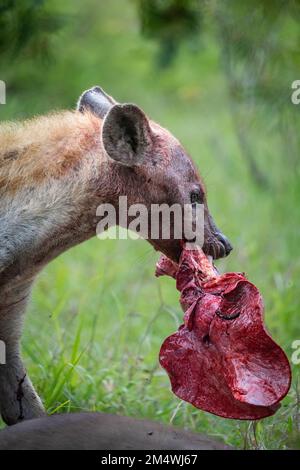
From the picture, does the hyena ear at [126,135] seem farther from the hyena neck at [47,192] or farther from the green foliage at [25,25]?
the green foliage at [25,25]

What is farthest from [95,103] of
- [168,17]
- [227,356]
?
[227,356]

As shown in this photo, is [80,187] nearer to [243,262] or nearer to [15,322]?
[15,322]

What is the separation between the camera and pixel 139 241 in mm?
8414

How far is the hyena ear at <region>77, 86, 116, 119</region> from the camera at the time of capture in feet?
14.5

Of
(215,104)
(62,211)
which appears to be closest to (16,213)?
(62,211)

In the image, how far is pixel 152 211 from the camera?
4160 millimetres

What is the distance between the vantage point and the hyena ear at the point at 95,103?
4422 mm

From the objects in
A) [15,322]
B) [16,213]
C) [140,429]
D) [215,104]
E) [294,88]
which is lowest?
[140,429]

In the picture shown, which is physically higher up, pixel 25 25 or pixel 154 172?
pixel 25 25

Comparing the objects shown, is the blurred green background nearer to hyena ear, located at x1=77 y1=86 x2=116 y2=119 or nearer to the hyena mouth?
hyena ear, located at x1=77 y1=86 x2=116 y2=119

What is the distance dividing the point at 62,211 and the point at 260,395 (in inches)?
45.4

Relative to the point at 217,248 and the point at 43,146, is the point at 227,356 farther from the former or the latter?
the point at 43,146

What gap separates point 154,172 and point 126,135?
0.77 feet

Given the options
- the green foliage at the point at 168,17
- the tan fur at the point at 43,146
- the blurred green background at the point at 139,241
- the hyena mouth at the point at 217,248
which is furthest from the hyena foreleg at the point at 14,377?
the green foliage at the point at 168,17
